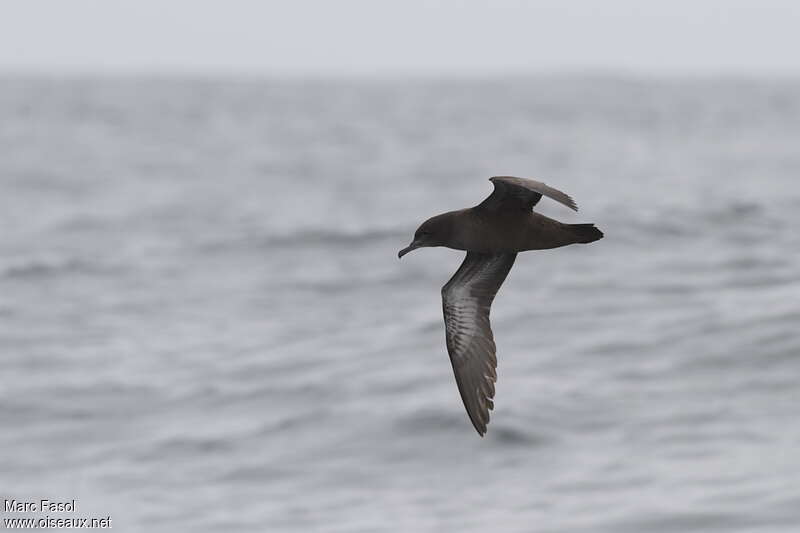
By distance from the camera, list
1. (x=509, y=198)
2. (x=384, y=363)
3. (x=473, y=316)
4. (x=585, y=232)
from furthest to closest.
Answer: (x=384, y=363) < (x=473, y=316) < (x=509, y=198) < (x=585, y=232)

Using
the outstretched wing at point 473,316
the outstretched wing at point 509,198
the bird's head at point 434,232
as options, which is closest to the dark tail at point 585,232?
the outstretched wing at point 509,198

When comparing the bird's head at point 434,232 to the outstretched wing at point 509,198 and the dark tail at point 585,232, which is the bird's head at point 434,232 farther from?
the dark tail at point 585,232

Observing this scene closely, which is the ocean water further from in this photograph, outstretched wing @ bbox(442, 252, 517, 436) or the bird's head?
the bird's head

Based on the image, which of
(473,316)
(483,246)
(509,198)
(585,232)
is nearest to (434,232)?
(483,246)

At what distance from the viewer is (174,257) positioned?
2381cm

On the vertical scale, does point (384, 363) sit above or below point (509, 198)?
above

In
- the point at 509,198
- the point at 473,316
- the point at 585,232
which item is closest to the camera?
the point at 585,232

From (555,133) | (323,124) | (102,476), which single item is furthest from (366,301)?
(323,124)

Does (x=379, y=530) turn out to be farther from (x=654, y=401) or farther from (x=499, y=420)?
(x=654, y=401)

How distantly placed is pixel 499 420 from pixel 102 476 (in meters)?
3.80

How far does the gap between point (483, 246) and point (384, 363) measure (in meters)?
8.06

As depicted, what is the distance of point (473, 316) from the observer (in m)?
8.55

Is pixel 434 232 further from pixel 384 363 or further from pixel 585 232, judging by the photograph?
pixel 384 363

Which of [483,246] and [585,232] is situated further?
[483,246]
